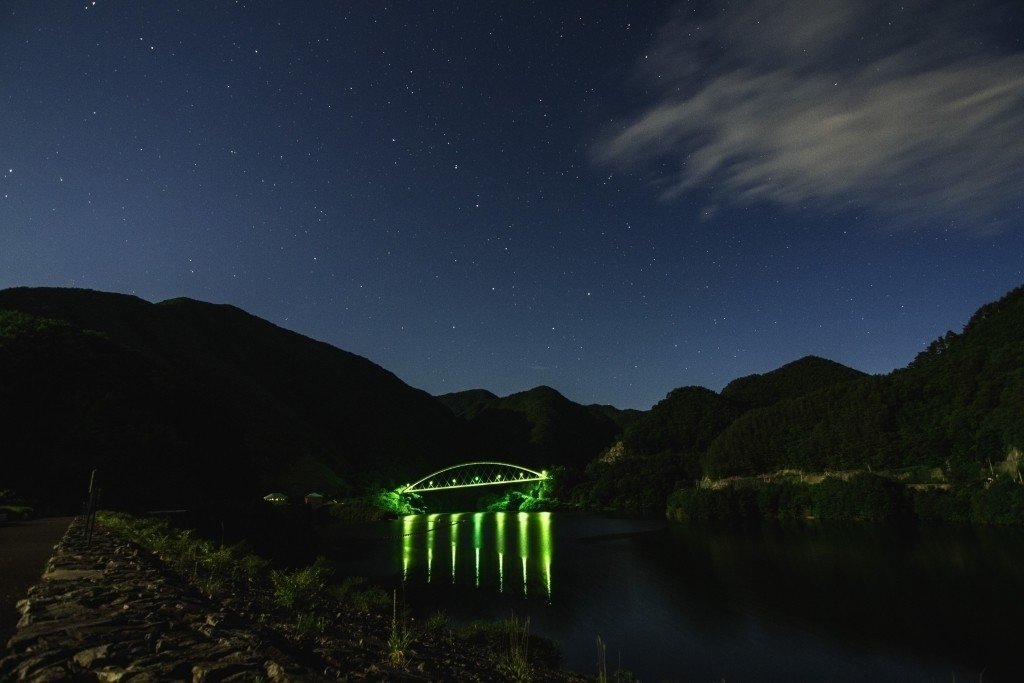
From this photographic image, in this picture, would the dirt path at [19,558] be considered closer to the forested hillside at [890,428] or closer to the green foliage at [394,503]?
the green foliage at [394,503]

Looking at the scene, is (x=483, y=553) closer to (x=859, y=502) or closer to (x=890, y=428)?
(x=859, y=502)

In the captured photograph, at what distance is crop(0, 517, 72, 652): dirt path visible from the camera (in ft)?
25.8

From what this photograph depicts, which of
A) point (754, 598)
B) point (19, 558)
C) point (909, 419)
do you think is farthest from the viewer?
point (909, 419)

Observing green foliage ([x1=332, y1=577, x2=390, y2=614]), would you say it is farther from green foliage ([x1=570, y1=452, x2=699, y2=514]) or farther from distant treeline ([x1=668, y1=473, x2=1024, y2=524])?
green foliage ([x1=570, y1=452, x2=699, y2=514])

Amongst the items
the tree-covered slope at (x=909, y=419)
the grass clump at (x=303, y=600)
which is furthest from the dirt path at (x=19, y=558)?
the tree-covered slope at (x=909, y=419)

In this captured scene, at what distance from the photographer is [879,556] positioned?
171 feet

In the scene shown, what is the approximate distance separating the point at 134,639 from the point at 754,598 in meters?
38.9

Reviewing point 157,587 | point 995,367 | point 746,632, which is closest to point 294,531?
point 746,632

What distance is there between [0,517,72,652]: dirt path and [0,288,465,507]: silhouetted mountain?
18442 millimetres

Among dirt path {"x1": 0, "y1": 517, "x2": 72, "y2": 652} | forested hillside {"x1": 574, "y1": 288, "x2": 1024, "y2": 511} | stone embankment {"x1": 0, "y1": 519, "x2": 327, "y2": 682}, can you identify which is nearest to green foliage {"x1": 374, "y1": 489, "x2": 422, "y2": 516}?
forested hillside {"x1": 574, "y1": 288, "x2": 1024, "y2": 511}

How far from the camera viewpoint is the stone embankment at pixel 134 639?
5844 millimetres

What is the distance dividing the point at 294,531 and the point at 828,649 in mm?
47414

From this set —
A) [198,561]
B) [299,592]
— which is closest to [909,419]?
[299,592]

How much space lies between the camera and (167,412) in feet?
216
